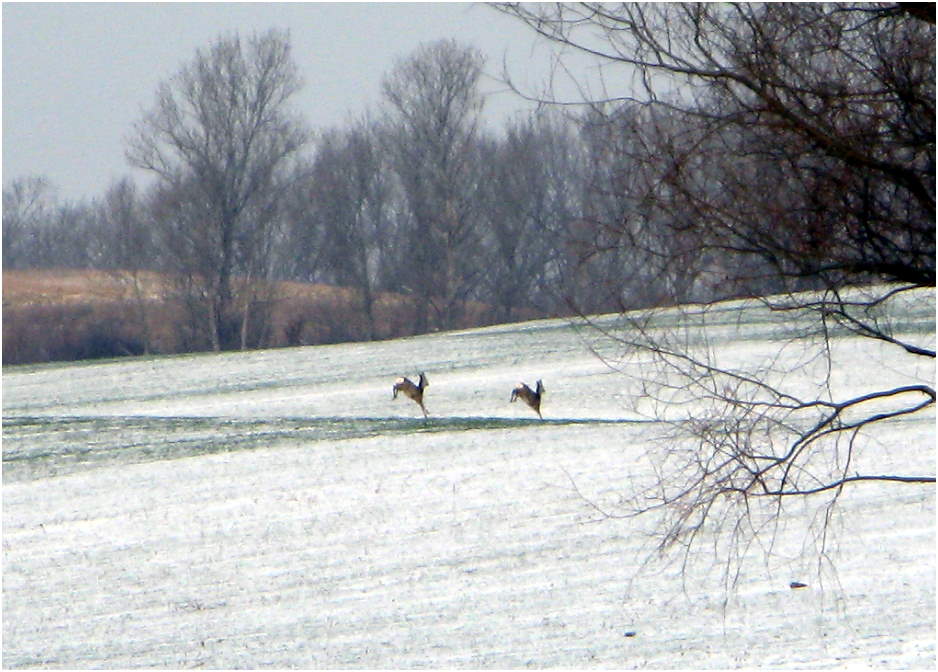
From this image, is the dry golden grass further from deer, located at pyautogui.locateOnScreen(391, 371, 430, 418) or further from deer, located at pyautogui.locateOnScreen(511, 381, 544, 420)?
deer, located at pyautogui.locateOnScreen(511, 381, 544, 420)

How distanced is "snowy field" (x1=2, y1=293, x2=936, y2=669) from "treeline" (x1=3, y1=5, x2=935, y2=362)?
82 centimetres

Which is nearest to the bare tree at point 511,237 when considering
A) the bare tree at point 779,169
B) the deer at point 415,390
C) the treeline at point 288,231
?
the treeline at point 288,231

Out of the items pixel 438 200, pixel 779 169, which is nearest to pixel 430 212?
pixel 438 200

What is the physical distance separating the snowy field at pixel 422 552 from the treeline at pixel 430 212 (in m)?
0.82

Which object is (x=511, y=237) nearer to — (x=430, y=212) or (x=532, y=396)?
(x=430, y=212)

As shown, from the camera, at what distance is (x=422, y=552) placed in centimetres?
1130

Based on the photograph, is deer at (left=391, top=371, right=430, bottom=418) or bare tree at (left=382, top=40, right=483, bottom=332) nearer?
deer at (left=391, top=371, right=430, bottom=418)

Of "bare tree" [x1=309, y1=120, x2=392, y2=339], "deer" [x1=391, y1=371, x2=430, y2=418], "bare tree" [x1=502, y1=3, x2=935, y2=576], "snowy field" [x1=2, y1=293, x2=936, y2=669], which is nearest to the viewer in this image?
"bare tree" [x1=502, y1=3, x2=935, y2=576]

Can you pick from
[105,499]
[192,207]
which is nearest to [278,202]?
[192,207]

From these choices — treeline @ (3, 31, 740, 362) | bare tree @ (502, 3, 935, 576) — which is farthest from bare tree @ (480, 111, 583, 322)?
bare tree @ (502, 3, 935, 576)

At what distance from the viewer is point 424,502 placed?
531 inches

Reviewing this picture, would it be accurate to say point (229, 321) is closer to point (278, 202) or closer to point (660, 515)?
point (278, 202)

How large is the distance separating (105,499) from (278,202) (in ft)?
128

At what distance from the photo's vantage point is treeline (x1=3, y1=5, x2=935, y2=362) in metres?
5.51
